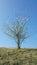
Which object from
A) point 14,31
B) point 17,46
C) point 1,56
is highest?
point 14,31

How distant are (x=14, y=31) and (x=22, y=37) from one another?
2.13m

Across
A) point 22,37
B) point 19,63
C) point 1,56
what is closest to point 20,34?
point 22,37

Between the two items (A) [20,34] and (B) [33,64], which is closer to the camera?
(B) [33,64]

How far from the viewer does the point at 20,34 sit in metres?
46.8

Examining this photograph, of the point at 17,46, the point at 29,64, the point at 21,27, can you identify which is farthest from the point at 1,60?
the point at 21,27

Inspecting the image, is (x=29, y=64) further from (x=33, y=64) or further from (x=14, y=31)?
(x=14, y=31)

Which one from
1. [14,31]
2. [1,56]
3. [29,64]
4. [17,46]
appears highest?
[14,31]

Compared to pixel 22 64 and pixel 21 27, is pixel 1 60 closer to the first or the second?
pixel 22 64

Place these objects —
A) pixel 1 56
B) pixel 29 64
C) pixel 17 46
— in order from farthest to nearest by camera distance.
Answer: pixel 17 46 < pixel 1 56 < pixel 29 64

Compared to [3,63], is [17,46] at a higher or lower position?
higher

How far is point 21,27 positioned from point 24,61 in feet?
65.2

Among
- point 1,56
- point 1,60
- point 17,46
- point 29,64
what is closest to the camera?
point 29,64

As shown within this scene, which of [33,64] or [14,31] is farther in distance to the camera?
[14,31]

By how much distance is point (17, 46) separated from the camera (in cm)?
4516
